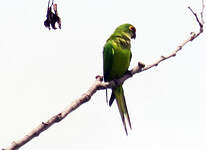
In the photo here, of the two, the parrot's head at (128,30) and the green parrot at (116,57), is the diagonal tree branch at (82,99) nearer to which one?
the green parrot at (116,57)

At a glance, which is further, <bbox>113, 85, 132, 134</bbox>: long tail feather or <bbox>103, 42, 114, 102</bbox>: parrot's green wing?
<bbox>103, 42, 114, 102</bbox>: parrot's green wing

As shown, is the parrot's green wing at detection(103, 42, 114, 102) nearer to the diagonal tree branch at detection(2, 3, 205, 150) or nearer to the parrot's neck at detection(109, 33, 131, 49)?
the parrot's neck at detection(109, 33, 131, 49)

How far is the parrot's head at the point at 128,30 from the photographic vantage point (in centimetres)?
783

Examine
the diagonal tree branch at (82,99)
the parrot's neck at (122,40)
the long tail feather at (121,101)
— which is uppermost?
the diagonal tree branch at (82,99)

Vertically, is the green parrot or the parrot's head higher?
the parrot's head

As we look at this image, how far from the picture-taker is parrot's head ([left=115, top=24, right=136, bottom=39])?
7.83m

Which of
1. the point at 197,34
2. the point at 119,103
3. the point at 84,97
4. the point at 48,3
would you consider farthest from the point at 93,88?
the point at 119,103

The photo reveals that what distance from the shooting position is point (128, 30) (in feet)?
25.8

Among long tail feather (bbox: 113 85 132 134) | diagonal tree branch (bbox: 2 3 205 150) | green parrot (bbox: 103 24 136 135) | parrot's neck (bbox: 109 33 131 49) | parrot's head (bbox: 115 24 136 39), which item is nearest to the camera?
diagonal tree branch (bbox: 2 3 205 150)

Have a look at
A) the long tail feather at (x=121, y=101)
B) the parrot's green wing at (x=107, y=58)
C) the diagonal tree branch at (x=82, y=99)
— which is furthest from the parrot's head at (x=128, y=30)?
the diagonal tree branch at (x=82, y=99)

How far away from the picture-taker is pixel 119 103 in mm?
6363

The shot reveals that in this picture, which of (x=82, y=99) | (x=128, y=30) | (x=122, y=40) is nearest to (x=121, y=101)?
(x=122, y=40)

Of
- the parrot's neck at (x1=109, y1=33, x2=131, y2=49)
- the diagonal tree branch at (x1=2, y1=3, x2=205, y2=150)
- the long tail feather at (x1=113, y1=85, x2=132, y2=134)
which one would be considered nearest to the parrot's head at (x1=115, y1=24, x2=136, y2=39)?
the parrot's neck at (x1=109, y1=33, x2=131, y2=49)

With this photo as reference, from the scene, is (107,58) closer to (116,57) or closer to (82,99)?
(116,57)
